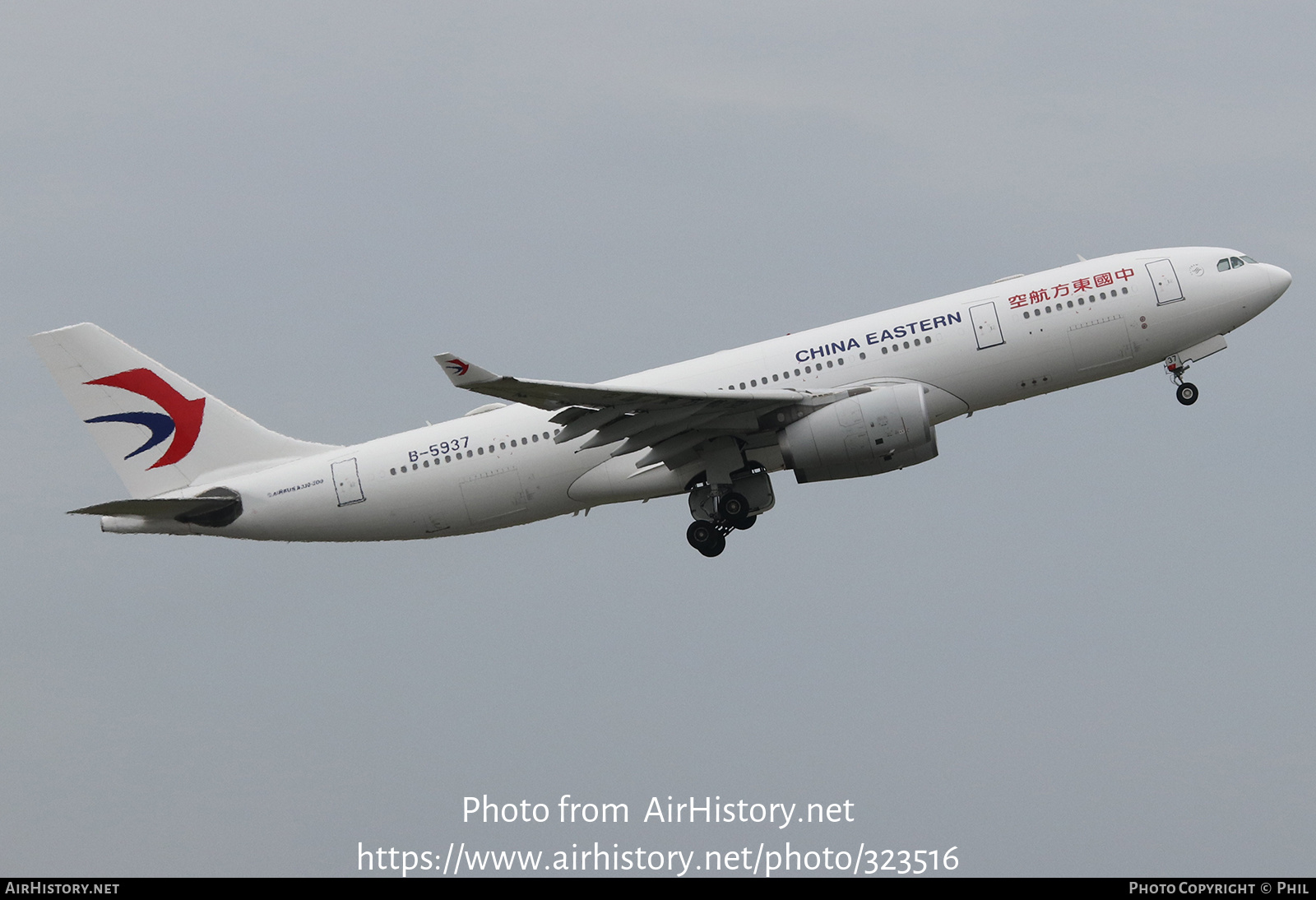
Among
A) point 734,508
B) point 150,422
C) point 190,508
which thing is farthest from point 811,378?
point 150,422

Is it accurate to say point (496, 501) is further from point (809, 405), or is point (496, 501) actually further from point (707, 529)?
point (809, 405)

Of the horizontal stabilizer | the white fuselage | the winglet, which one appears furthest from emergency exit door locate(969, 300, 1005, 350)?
the horizontal stabilizer

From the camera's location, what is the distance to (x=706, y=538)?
117 feet

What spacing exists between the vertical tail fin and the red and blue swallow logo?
0.07 ft

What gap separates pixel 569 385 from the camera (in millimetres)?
30750

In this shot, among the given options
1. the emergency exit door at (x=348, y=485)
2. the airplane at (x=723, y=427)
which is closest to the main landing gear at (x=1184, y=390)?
the airplane at (x=723, y=427)

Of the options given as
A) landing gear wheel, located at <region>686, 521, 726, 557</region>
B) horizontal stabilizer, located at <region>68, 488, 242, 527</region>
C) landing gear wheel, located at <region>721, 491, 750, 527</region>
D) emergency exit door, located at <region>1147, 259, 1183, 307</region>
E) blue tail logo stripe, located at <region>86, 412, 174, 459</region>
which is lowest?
landing gear wheel, located at <region>686, 521, 726, 557</region>

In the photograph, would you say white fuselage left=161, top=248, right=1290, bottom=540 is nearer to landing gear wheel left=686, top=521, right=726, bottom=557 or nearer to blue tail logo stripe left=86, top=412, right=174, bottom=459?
landing gear wheel left=686, top=521, right=726, bottom=557

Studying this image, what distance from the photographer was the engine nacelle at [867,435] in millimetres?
32500

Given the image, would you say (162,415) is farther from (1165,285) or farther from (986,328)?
(1165,285)

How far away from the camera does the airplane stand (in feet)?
108

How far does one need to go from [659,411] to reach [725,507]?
11.6 feet

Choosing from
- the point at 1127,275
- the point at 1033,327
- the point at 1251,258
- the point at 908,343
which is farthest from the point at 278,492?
the point at 1251,258

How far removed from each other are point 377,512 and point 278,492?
2.70m
